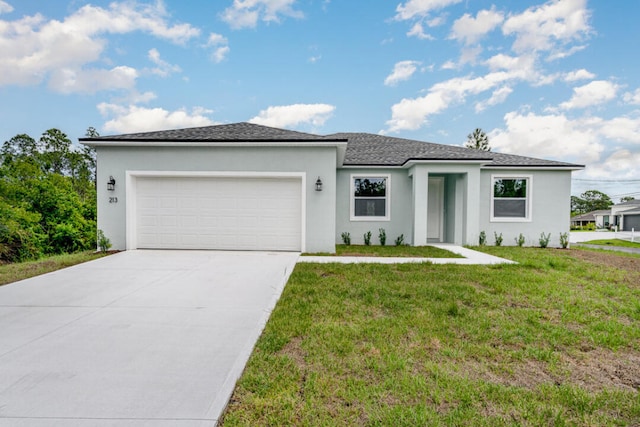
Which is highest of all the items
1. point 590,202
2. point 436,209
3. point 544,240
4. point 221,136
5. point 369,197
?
point 221,136

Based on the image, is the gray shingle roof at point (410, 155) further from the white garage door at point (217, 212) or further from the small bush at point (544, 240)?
the white garage door at point (217, 212)

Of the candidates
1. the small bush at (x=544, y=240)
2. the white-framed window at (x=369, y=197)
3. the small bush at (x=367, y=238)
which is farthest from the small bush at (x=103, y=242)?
the small bush at (x=544, y=240)

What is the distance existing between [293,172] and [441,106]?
13.7 metres

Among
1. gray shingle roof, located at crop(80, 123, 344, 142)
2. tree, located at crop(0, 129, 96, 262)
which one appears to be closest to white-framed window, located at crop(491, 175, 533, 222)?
gray shingle roof, located at crop(80, 123, 344, 142)

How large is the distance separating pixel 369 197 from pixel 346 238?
1.92m

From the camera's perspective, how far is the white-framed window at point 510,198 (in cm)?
1164

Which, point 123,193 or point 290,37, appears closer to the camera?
point 123,193

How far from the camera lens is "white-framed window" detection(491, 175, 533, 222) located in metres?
11.6

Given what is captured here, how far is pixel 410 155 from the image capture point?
40.4 ft

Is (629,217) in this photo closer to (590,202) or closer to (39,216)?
(590,202)

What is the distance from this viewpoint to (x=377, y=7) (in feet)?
38.2

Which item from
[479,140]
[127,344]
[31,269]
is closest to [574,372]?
[127,344]

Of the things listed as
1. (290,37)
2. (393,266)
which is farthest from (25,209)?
(393,266)

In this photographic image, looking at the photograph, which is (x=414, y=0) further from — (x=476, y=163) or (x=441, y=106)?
(x=441, y=106)
